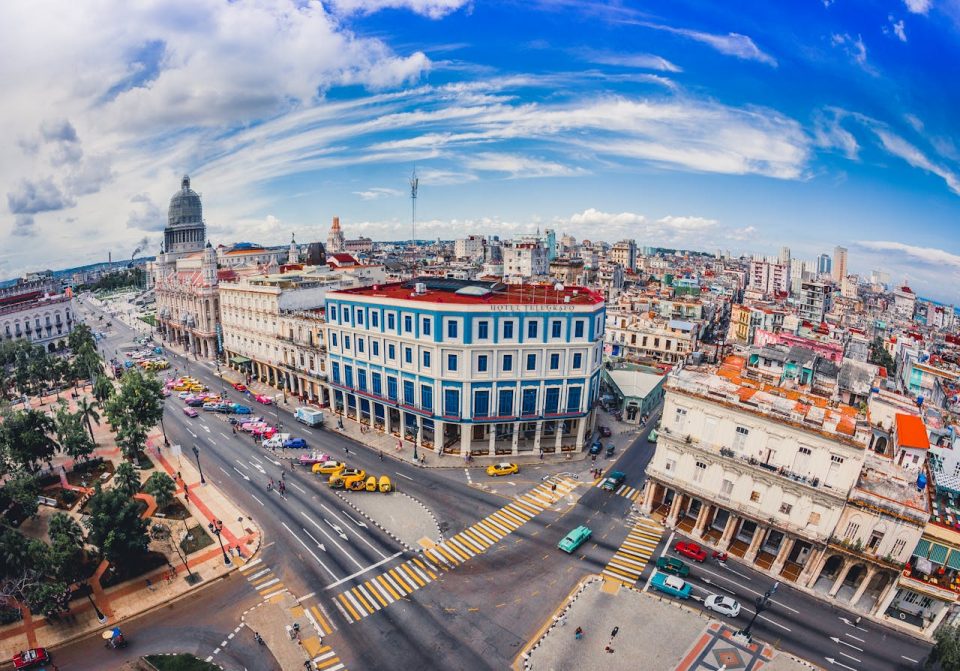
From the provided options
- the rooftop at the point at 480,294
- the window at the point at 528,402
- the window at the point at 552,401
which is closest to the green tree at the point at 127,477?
the rooftop at the point at 480,294

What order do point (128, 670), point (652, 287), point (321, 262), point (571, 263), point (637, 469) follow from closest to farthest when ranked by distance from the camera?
point (128, 670) → point (637, 469) → point (321, 262) → point (652, 287) → point (571, 263)

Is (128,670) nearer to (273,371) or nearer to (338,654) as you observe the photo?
(338,654)

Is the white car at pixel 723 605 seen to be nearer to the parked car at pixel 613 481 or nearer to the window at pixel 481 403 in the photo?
the parked car at pixel 613 481

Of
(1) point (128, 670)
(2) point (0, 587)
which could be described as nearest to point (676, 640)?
(1) point (128, 670)

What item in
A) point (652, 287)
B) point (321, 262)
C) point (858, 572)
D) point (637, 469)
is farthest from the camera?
point (652, 287)

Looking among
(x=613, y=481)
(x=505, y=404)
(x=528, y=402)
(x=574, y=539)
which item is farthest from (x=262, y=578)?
(x=613, y=481)

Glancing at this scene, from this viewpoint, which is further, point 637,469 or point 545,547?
point 637,469

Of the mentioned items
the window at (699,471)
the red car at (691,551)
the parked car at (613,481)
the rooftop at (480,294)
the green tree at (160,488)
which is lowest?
the red car at (691,551)

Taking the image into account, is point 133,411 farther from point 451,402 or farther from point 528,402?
point 528,402
